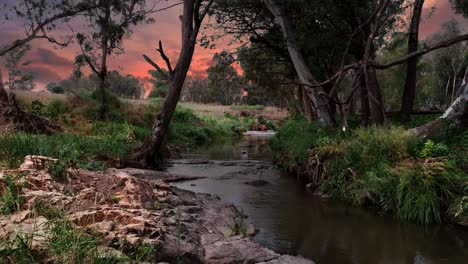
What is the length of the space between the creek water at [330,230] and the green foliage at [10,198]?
3787 mm

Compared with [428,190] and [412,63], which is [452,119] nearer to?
[428,190]

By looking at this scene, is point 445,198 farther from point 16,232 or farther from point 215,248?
point 16,232

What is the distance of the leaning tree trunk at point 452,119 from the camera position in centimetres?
1032

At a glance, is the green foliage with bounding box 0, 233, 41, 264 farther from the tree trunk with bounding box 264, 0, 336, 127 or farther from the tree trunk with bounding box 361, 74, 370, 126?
the tree trunk with bounding box 361, 74, 370, 126

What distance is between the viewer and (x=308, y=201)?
9930 millimetres

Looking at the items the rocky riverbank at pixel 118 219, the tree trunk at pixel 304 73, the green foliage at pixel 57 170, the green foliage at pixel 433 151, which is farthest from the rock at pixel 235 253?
the tree trunk at pixel 304 73

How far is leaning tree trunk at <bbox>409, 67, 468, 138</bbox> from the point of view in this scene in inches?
406

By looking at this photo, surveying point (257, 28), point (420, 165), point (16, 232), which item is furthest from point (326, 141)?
point (257, 28)

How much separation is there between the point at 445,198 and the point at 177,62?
9.14 m

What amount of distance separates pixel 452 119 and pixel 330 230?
5400 millimetres

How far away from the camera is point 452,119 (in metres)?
10.6

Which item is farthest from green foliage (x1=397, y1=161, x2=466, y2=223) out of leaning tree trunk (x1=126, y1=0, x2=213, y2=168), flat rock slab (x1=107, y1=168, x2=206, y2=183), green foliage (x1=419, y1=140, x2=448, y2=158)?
leaning tree trunk (x1=126, y1=0, x2=213, y2=168)

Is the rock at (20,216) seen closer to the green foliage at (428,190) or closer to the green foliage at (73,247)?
the green foliage at (73,247)

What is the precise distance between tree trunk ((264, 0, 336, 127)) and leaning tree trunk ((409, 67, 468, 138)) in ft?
14.3
